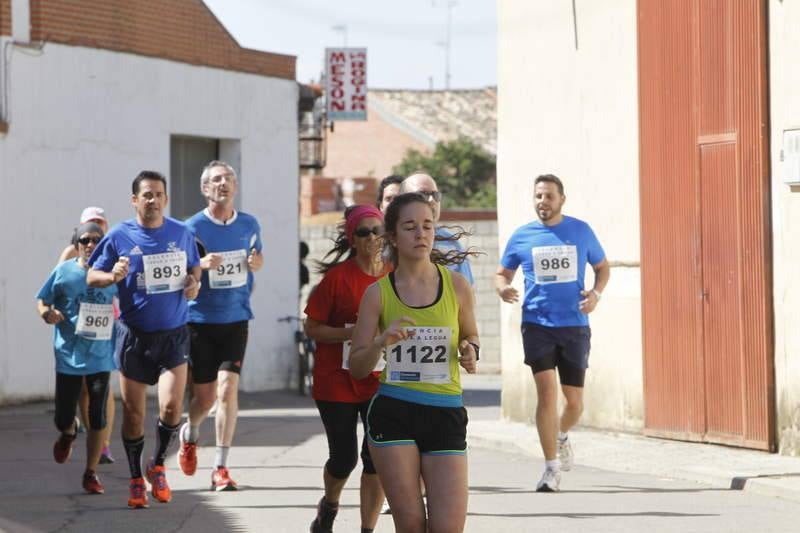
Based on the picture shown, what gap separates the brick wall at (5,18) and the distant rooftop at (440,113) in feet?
164

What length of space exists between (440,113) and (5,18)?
55030 mm

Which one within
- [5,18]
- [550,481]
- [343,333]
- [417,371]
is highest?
[5,18]

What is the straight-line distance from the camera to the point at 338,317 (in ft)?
27.6

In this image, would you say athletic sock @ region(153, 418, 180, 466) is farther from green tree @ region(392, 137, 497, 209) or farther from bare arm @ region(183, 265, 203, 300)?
green tree @ region(392, 137, 497, 209)

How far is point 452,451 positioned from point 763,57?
742 cm

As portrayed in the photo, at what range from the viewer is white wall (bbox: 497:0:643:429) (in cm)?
1572

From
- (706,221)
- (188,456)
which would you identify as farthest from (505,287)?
(706,221)

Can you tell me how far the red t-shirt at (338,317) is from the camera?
8391 millimetres

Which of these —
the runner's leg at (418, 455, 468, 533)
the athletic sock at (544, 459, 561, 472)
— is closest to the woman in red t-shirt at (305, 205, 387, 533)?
the runner's leg at (418, 455, 468, 533)

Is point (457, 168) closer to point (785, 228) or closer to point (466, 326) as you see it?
point (785, 228)

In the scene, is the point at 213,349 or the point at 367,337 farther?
the point at 213,349

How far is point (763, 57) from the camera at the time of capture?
13.5m

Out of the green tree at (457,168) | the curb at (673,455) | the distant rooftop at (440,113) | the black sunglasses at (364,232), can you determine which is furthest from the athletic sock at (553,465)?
the distant rooftop at (440,113)

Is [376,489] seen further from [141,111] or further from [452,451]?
[141,111]
